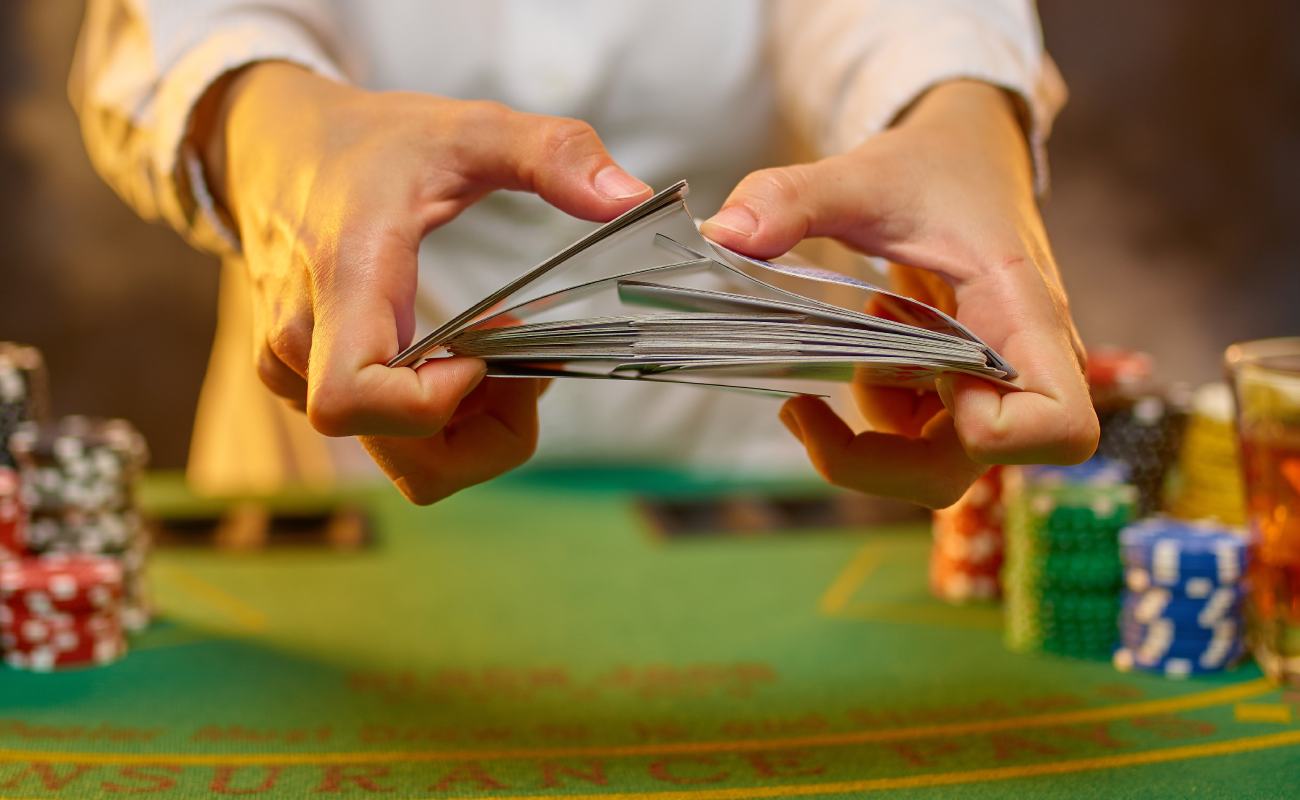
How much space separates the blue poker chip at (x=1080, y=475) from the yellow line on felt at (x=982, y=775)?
1.62 ft

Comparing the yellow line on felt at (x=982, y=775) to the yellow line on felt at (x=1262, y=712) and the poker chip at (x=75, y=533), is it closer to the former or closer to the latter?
the yellow line on felt at (x=1262, y=712)

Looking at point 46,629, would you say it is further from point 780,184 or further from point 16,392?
point 780,184

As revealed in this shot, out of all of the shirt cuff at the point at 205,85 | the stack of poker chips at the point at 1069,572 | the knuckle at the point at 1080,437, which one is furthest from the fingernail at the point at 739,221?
the stack of poker chips at the point at 1069,572

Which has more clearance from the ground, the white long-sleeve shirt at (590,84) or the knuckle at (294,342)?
the white long-sleeve shirt at (590,84)

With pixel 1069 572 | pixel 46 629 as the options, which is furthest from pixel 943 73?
pixel 46 629

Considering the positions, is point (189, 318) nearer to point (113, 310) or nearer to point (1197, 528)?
point (113, 310)

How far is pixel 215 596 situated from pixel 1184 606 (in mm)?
1281

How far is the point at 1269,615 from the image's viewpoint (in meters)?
1.54

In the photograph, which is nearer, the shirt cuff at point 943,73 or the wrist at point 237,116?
Answer: the wrist at point 237,116

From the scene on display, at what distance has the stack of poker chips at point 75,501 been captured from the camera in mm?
1798

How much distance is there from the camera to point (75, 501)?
1.80 metres

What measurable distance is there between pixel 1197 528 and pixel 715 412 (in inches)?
57.9

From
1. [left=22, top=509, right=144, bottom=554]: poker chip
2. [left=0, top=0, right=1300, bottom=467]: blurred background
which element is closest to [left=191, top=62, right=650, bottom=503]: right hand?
[left=22, top=509, right=144, bottom=554]: poker chip

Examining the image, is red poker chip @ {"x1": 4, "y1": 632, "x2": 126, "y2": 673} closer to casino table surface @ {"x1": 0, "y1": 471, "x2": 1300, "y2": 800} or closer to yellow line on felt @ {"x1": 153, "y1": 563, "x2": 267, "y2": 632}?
casino table surface @ {"x1": 0, "y1": 471, "x2": 1300, "y2": 800}
